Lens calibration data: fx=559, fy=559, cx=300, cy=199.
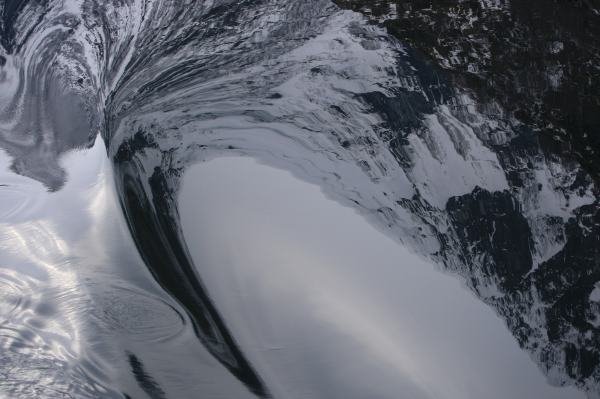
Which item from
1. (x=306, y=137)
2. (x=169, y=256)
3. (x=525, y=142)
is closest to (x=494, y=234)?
(x=525, y=142)

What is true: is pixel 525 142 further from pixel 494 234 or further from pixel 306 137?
pixel 306 137

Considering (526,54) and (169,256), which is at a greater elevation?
(526,54)

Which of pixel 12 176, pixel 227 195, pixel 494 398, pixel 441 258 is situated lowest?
pixel 494 398

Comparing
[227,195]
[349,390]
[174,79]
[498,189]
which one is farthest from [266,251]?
[174,79]

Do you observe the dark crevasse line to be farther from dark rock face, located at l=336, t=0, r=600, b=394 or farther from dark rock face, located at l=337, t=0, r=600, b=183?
dark rock face, located at l=337, t=0, r=600, b=183

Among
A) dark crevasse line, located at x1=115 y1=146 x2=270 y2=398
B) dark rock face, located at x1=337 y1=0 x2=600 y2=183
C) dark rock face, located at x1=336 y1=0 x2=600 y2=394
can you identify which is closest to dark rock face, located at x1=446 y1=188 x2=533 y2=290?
dark rock face, located at x1=336 y1=0 x2=600 y2=394

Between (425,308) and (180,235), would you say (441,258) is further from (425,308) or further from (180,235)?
(180,235)

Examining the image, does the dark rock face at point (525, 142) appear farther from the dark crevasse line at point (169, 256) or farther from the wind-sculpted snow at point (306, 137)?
the dark crevasse line at point (169, 256)

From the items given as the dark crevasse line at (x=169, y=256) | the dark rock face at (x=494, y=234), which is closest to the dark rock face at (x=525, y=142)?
the dark rock face at (x=494, y=234)
